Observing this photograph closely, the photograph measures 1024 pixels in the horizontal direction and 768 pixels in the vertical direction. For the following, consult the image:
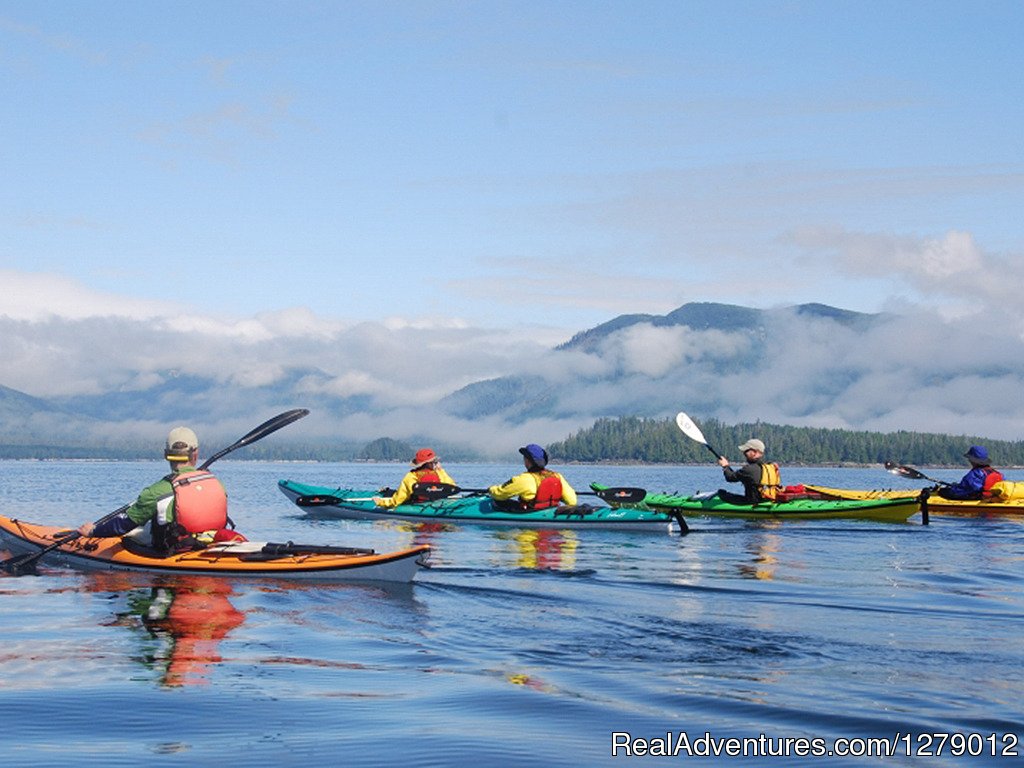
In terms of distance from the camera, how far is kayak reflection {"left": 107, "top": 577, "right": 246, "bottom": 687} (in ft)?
38.0

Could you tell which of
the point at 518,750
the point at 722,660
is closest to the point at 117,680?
the point at 518,750

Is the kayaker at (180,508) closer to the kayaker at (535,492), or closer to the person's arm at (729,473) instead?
the kayaker at (535,492)

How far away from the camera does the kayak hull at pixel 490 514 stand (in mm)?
27234

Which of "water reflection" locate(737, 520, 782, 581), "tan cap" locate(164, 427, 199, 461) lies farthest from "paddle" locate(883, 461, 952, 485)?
"tan cap" locate(164, 427, 199, 461)

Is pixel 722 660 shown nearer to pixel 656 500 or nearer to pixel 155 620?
pixel 155 620

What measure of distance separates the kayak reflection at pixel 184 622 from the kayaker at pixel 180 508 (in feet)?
2.44

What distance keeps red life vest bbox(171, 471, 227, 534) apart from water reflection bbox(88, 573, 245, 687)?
0.85 m

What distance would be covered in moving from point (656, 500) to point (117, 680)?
84.1 ft

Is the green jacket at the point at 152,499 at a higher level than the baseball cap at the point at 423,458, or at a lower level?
lower

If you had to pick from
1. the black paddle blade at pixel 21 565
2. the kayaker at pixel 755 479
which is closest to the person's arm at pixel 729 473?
the kayaker at pixel 755 479

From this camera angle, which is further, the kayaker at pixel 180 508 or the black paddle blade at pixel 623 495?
the black paddle blade at pixel 623 495

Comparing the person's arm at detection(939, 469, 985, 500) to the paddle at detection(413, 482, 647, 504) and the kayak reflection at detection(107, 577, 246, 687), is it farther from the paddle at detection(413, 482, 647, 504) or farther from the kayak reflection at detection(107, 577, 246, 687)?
the kayak reflection at detection(107, 577, 246, 687)

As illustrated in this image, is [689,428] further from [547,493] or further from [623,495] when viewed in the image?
[547,493]

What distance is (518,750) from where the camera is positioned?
28.8ft
